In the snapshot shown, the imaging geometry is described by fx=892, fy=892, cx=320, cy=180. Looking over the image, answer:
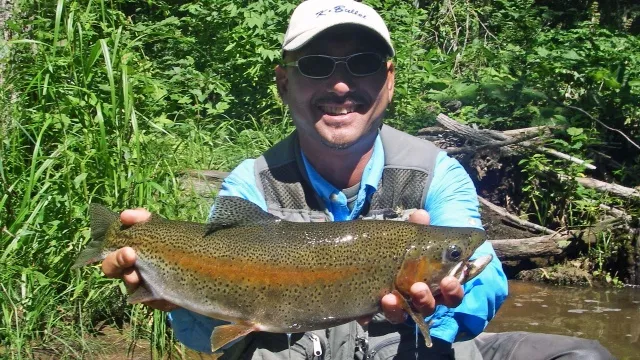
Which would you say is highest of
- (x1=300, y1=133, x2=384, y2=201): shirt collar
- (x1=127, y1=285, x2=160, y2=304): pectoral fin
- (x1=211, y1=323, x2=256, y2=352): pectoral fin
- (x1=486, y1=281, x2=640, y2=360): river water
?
(x1=300, y1=133, x2=384, y2=201): shirt collar

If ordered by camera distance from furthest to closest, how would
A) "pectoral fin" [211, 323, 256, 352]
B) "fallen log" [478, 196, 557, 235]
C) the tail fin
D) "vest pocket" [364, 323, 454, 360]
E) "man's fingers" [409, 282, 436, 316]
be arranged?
1. "fallen log" [478, 196, 557, 235]
2. "vest pocket" [364, 323, 454, 360]
3. the tail fin
4. "pectoral fin" [211, 323, 256, 352]
5. "man's fingers" [409, 282, 436, 316]

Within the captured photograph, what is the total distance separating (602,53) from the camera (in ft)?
33.4

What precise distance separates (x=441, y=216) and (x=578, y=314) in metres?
3.61

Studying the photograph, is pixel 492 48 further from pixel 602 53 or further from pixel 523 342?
pixel 523 342

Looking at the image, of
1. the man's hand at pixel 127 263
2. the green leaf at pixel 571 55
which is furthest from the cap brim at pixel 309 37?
the green leaf at pixel 571 55

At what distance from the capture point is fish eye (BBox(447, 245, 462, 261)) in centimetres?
280

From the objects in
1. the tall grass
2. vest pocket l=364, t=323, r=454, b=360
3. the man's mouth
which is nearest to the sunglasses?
the man's mouth

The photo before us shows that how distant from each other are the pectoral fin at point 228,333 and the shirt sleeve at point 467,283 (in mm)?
701

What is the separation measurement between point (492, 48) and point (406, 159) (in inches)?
398

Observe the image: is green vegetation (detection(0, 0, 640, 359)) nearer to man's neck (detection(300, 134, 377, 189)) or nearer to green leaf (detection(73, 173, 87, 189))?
green leaf (detection(73, 173, 87, 189))

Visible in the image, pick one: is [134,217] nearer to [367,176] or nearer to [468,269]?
[367,176]

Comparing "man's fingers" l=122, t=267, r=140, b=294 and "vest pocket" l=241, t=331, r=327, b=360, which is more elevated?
"man's fingers" l=122, t=267, r=140, b=294

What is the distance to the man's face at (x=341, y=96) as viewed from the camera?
3.37m

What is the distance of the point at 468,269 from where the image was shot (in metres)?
2.85
